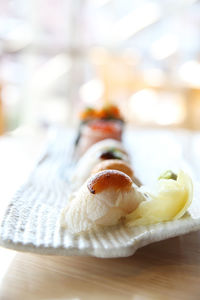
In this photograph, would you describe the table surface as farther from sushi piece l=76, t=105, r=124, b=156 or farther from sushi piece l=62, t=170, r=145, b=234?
sushi piece l=76, t=105, r=124, b=156

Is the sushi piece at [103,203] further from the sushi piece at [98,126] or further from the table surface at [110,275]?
the sushi piece at [98,126]

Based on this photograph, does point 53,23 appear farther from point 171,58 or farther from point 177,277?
point 177,277

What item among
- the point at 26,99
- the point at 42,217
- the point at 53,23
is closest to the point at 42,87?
the point at 26,99

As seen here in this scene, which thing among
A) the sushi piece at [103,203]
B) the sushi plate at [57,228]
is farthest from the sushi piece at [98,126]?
the sushi piece at [103,203]

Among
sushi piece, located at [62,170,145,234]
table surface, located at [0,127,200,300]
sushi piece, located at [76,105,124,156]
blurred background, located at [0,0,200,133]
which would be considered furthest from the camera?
blurred background, located at [0,0,200,133]

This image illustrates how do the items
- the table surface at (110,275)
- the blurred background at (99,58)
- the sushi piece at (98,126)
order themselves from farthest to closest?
1. the blurred background at (99,58)
2. the sushi piece at (98,126)
3. the table surface at (110,275)

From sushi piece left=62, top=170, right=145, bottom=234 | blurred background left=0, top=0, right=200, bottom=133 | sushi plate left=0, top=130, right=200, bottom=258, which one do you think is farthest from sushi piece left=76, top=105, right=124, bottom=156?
blurred background left=0, top=0, right=200, bottom=133
